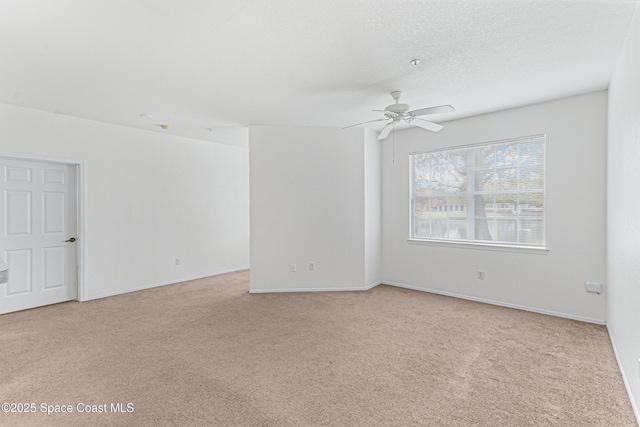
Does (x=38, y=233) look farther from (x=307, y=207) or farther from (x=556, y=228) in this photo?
(x=556, y=228)

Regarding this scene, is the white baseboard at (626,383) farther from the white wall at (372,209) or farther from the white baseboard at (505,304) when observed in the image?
the white wall at (372,209)

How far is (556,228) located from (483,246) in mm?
861

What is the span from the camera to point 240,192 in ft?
22.2

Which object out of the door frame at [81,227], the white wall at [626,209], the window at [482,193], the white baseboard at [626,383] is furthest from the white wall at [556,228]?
the door frame at [81,227]

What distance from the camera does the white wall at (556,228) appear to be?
3568mm

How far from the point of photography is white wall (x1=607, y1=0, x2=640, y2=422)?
2033 millimetres

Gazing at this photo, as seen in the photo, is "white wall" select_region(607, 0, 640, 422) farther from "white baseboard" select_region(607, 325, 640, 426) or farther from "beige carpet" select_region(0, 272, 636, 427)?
"beige carpet" select_region(0, 272, 636, 427)

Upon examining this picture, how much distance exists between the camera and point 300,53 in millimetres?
2648

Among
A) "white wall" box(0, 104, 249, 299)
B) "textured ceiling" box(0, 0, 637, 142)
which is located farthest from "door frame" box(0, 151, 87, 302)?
"textured ceiling" box(0, 0, 637, 142)

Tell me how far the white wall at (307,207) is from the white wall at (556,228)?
50.2 inches

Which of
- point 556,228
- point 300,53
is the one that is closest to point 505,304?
point 556,228

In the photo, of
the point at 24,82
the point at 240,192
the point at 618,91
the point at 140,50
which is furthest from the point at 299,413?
the point at 240,192

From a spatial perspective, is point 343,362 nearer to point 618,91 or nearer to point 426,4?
point 426,4

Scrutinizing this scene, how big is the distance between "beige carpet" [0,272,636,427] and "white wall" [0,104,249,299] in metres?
1.09
